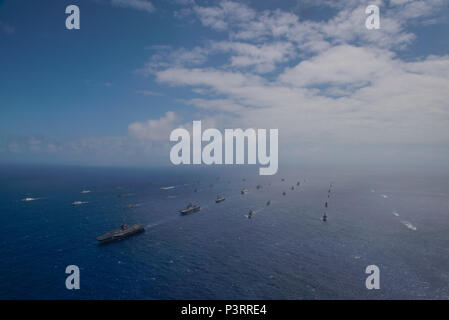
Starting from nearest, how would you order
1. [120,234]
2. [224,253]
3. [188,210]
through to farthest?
[224,253] → [120,234] → [188,210]

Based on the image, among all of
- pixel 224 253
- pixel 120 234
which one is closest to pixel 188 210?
pixel 120 234

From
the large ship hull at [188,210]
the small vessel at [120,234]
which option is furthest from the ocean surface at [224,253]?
the large ship hull at [188,210]

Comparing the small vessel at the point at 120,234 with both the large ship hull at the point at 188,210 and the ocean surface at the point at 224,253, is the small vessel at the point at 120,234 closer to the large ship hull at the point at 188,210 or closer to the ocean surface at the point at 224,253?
the ocean surface at the point at 224,253

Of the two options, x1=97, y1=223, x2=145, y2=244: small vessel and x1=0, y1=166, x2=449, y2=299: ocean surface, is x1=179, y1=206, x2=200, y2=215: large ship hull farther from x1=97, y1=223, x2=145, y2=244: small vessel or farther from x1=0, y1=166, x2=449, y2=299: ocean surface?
x1=97, y1=223, x2=145, y2=244: small vessel

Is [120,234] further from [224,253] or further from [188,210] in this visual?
[188,210]

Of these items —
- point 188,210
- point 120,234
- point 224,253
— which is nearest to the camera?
point 224,253

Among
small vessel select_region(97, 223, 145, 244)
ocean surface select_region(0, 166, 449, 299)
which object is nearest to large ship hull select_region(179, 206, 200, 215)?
ocean surface select_region(0, 166, 449, 299)
